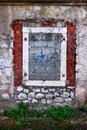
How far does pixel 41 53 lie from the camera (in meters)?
8.94

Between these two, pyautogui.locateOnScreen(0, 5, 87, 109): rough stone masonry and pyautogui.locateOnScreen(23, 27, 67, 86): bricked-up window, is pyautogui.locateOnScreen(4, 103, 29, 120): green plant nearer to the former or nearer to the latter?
pyautogui.locateOnScreen(0, 5, 87, 109): rough stone masonry

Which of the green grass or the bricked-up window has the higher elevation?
the bricked-up window

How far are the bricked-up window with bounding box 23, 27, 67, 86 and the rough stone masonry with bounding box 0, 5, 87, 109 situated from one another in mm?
159

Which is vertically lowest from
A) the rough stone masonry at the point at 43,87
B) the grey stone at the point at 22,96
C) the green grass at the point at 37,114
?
the green grass at the point at 37,114

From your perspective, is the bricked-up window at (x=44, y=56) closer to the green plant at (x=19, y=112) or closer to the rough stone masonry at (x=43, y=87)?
A: the rough stone masonry at (x=43, y=87)

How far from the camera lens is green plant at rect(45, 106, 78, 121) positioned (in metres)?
8.69

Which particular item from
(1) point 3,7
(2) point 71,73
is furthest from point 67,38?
(1) point 3,7

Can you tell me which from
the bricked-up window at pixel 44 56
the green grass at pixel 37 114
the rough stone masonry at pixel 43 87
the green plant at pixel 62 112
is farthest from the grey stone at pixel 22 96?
the green plant at pixel 62 112

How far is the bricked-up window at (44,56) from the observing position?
8.86 m

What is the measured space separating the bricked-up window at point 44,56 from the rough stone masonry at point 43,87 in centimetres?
16

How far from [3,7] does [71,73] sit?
6.42ft

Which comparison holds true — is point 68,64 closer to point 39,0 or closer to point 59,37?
point 59,37

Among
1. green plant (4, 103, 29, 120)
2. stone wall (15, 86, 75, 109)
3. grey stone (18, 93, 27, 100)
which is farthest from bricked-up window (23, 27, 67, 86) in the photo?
green plant (4, 103, 29, 120)

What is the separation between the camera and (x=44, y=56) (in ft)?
29.3
